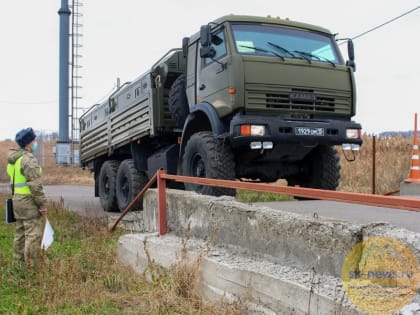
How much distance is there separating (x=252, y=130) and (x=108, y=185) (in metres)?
5.96

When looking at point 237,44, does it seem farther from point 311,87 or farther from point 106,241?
point 106,241

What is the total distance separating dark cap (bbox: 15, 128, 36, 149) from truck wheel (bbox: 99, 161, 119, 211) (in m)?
5.13

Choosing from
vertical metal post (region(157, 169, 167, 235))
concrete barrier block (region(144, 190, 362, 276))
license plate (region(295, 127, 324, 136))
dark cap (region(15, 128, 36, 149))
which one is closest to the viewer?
concrete barrier block (region(144, 190, 362, 276))

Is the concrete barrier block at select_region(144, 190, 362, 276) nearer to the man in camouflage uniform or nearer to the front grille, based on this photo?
the man in camouflage uniform

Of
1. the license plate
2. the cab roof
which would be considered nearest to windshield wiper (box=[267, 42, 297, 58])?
the cab roof

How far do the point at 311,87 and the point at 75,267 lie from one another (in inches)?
145

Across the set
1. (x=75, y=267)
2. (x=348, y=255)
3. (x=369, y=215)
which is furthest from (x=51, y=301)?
(x=369, y=215)

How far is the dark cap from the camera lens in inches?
211

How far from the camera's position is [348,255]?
2.78 meters

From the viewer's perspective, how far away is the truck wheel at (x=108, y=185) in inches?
416

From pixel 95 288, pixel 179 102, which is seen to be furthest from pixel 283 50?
pixel 95 288

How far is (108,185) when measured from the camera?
36.2 ft

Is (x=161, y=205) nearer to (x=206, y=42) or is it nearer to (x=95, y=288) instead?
(x=95, y=288)

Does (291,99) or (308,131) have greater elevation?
(291,99)
